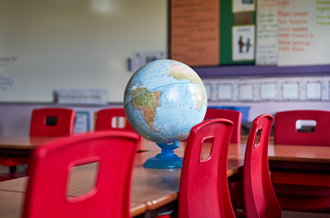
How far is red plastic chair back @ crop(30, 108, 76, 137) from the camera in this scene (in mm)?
2762

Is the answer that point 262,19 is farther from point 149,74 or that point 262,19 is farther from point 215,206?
point 215,206

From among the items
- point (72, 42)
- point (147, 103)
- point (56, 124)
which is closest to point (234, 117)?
point (147, 103)

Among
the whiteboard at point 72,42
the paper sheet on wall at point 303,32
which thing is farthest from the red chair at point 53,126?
the paper sheet on wall at point 303,32

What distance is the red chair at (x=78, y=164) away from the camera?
1.95ft

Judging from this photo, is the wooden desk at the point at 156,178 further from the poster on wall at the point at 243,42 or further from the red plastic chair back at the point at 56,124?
the poster on wall at the point at 243,42

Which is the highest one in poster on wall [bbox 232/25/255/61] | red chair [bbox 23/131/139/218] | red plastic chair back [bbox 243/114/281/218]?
poster on wall [bbox 232/25/255/61]

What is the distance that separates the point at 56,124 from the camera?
2889mm

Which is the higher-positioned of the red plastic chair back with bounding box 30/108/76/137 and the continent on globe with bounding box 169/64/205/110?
the continent on globe with bounding box 169/64/205/110

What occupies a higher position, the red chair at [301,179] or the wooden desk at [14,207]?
the wooden desk at [14,207]

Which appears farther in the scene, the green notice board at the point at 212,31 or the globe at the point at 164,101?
the green notice board at the point at 212,31

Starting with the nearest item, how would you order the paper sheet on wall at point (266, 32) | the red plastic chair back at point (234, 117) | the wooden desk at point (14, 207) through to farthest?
the wooden desk at point (14, 207), the red plastic chair back at point (234, 117), the paper sheet on wall at point (266, 32)

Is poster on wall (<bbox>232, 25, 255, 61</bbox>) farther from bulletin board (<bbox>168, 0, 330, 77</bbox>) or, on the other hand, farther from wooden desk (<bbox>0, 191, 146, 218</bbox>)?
wooden desk (<bbox>0, 191, 146, 218</bbox>)

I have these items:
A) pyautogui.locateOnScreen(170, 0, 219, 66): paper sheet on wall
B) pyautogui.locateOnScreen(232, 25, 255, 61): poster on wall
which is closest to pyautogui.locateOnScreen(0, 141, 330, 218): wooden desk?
pyautogui.locateOnScreen(232, 25, 255, 61): poster on wall

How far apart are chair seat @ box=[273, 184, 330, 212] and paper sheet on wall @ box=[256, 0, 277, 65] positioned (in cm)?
177
